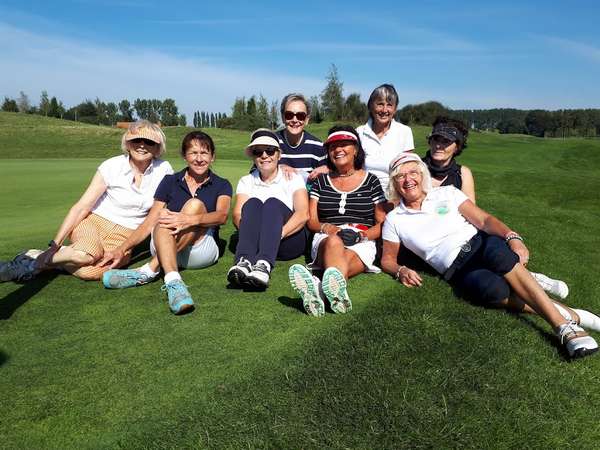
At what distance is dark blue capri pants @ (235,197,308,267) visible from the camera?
179 inches

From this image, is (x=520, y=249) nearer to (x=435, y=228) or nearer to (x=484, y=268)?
(x=484, y=268)

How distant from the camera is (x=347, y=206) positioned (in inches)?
202

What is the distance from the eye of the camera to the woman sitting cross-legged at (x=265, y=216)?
14.3ft

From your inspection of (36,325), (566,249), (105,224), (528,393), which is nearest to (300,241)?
(105,224)

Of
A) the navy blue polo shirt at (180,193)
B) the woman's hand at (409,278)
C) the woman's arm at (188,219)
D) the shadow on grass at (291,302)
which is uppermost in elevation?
the navy blue polo shirt at (180,193)

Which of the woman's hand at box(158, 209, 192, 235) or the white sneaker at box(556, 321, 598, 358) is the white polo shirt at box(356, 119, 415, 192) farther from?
the white sneaker at box(556, 321, 598, 358)

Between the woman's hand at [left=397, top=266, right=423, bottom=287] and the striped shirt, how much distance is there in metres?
2.15

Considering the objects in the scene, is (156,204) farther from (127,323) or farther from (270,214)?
(127,323)

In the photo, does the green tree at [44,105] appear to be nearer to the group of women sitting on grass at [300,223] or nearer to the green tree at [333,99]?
the green tree at [333,99]

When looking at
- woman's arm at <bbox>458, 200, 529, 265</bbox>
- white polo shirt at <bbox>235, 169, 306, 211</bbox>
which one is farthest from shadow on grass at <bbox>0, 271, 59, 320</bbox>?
woman's arm at <bbox>458, 200, 529, 265</bbox>

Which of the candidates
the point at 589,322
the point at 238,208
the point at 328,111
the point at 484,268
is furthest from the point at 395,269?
the point at 328,111

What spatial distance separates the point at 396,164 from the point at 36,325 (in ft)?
10.7

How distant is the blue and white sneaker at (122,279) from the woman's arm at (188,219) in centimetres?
52

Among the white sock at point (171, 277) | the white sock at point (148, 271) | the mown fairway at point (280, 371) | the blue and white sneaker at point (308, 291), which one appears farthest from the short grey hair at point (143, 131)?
the blue and white sneaker at point (308, 291)
